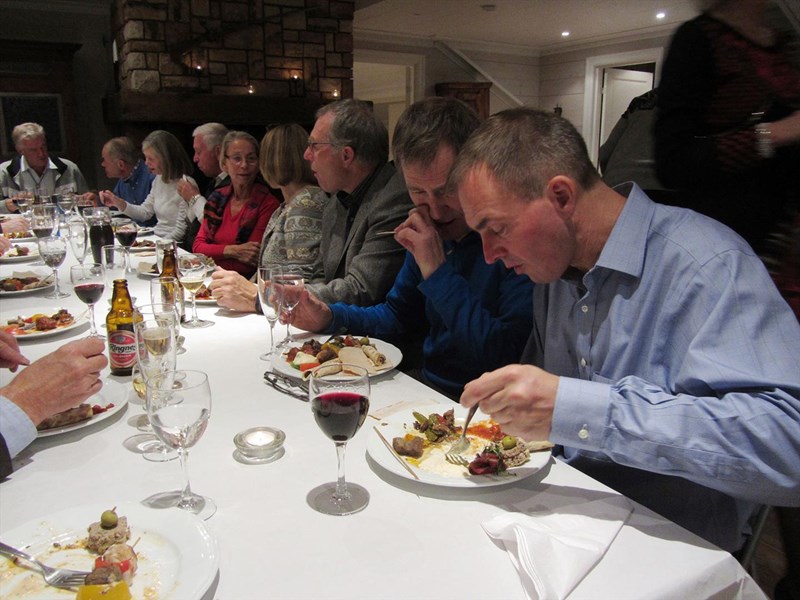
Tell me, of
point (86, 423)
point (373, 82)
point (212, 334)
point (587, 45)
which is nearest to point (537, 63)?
point (587, 45)

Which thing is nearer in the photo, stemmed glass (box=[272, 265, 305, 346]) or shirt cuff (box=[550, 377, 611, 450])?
shirt cuff (box=[550, 377, 611, 450])

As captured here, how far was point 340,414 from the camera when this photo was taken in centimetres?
92

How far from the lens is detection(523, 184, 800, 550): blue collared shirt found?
35.5 inches

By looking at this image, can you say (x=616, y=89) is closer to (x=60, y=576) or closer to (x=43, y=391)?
(x=43, y=391)

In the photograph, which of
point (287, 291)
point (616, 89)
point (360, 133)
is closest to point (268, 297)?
point (287, 291)

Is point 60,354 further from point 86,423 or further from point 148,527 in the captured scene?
point 148,527

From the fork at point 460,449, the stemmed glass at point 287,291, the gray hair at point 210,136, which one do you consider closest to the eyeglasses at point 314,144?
the stemmed glass at point 287,291

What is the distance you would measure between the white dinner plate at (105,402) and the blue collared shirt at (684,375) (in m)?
0.84

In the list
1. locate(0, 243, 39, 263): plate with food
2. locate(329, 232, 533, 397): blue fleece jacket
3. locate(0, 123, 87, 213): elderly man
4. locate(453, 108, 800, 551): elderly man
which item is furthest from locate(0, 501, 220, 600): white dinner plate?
→ locate(0, 123, 87, 213): elderly man

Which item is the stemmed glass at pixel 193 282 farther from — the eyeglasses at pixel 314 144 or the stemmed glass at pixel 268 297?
the eyeglasses at pixel 314 144

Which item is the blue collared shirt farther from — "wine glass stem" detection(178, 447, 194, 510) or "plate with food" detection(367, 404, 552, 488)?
"wine glass stem" detection(178, 447, 194, 510)

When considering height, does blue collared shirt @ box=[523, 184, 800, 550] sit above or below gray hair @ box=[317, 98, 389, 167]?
below

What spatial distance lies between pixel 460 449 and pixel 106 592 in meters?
0.58

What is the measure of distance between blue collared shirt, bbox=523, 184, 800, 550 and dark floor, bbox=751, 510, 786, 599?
105 centimetres
